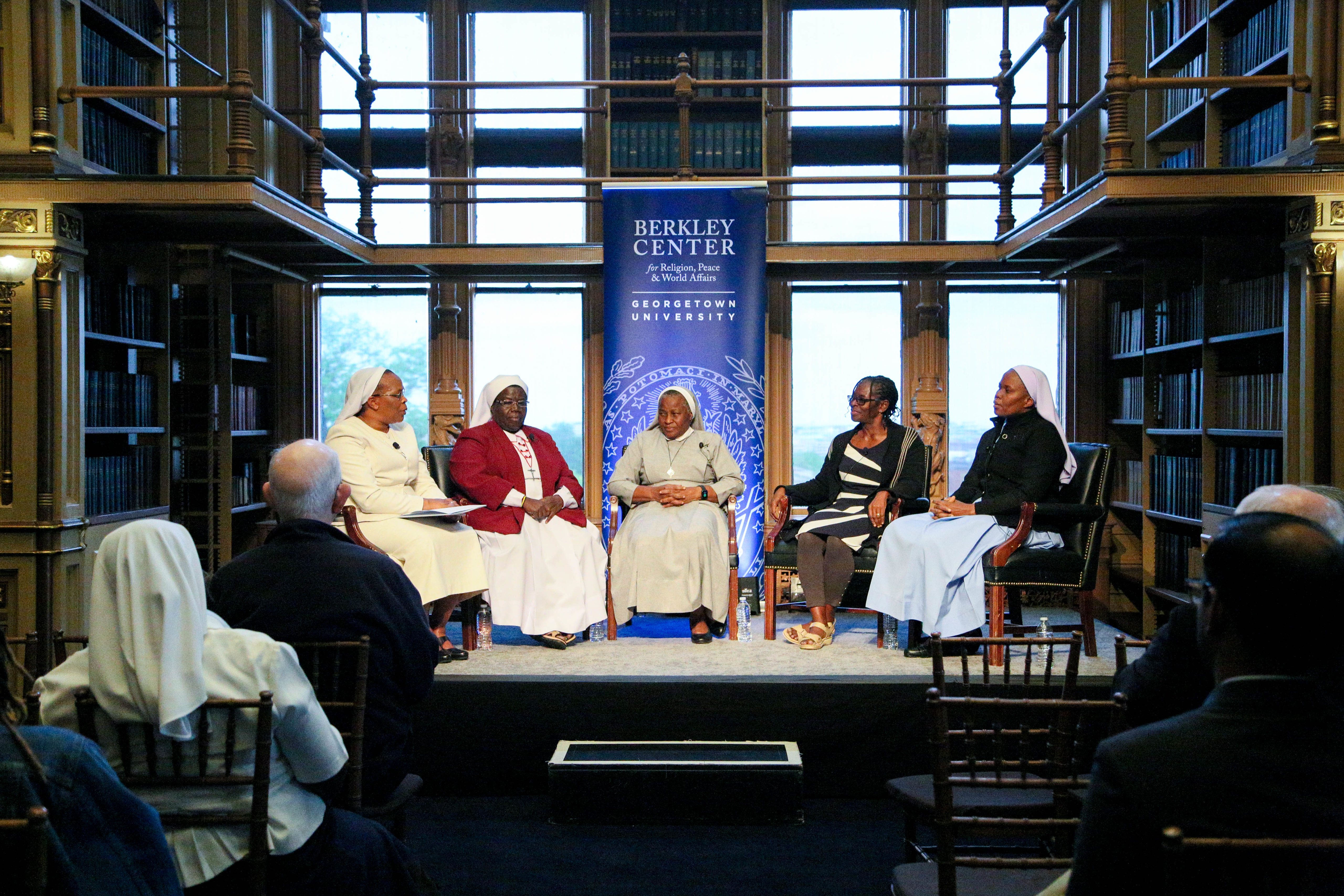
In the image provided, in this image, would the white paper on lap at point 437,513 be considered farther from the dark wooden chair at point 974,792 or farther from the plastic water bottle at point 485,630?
the dark wooden chair at point 974,792

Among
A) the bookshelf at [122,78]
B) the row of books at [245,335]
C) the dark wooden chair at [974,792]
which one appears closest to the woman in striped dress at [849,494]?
the dark wooden chair at [974,792]

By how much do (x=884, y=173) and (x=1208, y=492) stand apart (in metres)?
2.88

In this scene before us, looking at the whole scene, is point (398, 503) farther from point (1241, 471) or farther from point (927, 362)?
point (1241, 471)

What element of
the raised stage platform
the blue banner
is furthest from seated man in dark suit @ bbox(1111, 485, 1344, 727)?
the blue banner

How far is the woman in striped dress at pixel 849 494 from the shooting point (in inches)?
191

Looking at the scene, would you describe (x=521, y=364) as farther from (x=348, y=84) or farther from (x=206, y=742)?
(x=206, y=742)

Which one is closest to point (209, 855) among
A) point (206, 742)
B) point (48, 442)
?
point (206, 742)

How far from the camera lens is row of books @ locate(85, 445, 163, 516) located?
5059 millimetres

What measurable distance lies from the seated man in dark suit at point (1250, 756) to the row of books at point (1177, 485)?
13.9 feet

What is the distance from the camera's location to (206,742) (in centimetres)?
187

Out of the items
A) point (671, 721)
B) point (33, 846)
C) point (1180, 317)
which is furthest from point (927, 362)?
point (33, 846)

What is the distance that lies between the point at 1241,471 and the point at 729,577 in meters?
2.19

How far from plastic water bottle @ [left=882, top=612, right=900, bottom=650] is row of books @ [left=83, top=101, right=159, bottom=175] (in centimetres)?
388

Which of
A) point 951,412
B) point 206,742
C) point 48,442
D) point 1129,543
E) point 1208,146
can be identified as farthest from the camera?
point 951,412
